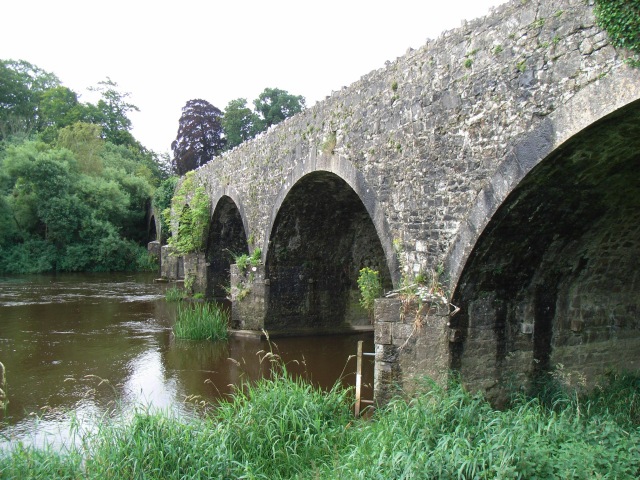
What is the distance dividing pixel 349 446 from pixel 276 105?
135 ft

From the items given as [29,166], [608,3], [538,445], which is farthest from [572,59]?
[29,166]

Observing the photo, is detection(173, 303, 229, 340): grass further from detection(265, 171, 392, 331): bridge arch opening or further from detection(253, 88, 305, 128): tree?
detection(253, 88, 305, 128): tree

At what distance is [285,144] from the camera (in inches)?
436

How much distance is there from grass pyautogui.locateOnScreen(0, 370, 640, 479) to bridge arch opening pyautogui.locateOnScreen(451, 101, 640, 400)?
1.06 metres

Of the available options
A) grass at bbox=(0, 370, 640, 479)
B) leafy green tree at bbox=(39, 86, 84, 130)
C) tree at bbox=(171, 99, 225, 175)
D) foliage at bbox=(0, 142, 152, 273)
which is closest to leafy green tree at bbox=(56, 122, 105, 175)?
foliage at bbox=(0, 142, 152, 273)

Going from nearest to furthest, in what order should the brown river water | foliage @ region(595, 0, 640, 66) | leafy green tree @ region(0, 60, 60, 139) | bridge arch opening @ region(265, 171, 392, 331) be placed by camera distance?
foliage @ region(595, 0, 640, 66) → the brown river water → bridge arch opening @ region(265, 171, 392, 331) → leafy green tree @ region(0, 60, 60, 139)

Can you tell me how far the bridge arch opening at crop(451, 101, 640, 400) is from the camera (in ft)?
17.6

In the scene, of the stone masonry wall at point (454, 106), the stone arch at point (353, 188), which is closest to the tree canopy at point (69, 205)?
the stone arch at point (353, 188)

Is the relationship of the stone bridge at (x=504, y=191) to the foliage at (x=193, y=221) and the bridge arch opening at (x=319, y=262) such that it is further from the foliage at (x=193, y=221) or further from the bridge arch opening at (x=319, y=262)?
the foliage at (x=193, y=221)

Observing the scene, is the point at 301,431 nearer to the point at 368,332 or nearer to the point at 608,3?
the point at 608,3

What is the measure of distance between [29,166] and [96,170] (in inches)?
293

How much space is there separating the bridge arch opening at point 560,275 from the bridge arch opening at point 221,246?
1125cm

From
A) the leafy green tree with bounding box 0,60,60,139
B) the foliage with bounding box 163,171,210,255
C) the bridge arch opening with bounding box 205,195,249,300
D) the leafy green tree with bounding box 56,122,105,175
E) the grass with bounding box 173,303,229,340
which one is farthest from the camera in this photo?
the leafy green tree with bounding box 0,60,60,139

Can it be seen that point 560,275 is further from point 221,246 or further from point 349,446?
point 221,246
